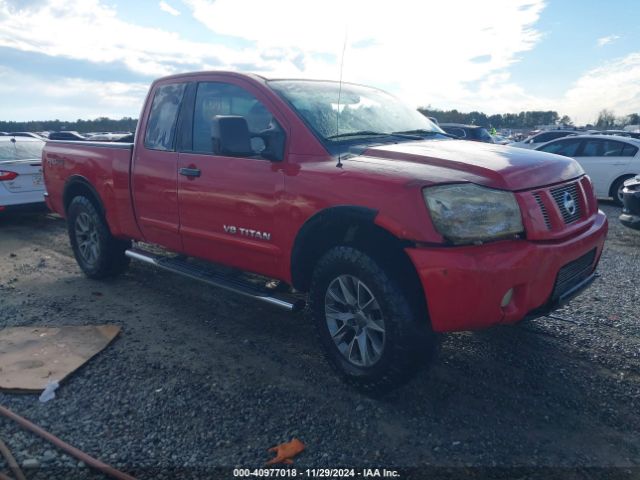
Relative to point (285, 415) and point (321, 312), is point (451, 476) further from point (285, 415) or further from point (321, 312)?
point (321, 312)

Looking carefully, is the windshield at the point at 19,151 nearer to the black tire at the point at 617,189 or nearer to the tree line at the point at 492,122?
the black tire at the point at 617,189

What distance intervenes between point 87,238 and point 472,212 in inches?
174

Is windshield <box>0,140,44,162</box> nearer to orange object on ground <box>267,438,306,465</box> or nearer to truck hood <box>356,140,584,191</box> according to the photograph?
truck hood <box>356,140,584,191</box>

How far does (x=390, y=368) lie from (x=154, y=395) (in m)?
1.49

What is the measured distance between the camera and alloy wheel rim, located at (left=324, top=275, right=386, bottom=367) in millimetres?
3055

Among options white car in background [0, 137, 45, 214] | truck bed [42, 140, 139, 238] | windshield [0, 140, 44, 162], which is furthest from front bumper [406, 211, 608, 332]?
windshield [0, 140, 44, 162]

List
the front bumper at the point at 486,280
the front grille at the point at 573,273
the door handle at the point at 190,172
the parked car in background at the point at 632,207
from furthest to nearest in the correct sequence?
the parked car in background at the point at 632,207, the door handle at the point at 190,172, the front grille at the point at 573,273, the front bumper at the point at 486,280

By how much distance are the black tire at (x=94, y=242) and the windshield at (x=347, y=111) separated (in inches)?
Answer: 103

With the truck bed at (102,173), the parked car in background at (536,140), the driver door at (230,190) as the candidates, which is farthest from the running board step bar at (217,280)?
the parked car in background at (536,140)

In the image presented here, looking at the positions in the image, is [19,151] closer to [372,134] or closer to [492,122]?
[372,134]

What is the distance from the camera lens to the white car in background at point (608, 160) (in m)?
10.3

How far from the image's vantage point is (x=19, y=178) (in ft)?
26.7

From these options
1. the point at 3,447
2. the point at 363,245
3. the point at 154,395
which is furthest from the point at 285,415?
the point at 3,447

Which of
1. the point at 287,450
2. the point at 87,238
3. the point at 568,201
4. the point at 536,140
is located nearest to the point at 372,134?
the point at 568,201
